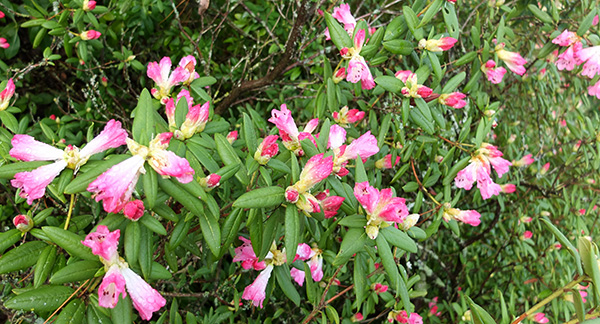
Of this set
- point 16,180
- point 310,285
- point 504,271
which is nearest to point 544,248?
point 504,271

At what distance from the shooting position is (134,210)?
904mm

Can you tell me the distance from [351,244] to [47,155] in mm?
782

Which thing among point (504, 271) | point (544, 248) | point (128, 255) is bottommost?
point (504, 271)

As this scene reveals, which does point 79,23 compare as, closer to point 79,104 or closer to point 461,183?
point 79,104

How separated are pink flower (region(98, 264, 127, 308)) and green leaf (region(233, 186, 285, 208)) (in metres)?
0.31

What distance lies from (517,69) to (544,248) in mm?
1422

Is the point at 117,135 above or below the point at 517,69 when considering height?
above

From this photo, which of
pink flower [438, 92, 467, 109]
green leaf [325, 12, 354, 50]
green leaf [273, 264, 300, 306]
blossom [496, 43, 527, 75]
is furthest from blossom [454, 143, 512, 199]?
green leaf [273, 264, 300, 306]

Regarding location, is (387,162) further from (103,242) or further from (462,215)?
(103,242)

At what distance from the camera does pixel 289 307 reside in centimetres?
200

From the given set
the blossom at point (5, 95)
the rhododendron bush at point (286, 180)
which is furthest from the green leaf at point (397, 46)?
the blossom at point (5, 95)

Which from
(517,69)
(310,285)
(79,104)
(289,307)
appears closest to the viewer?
(310,285)

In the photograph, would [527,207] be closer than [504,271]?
Yes

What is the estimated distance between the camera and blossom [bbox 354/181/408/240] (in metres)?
1.00
